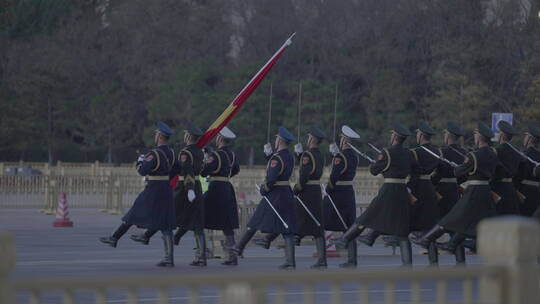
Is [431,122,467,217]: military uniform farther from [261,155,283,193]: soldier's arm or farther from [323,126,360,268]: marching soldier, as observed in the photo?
[261,155,283,193]: soldier's arm

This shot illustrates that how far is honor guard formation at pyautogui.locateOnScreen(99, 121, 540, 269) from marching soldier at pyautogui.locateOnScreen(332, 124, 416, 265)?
1 centimetres

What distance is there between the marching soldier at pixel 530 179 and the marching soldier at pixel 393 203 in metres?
1.74

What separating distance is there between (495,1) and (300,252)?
33987 millimetres

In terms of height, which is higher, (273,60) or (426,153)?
(273,60)

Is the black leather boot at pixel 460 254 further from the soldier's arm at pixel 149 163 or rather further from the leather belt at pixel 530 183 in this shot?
the soldier's arm at pixel 149 163

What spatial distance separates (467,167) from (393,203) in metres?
0.93

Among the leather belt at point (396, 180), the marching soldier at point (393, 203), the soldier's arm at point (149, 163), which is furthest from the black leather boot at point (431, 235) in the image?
the soldier's arm at point (149, 163)

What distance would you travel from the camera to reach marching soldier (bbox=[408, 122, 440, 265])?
15.4 metres

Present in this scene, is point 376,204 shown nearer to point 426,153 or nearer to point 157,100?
point 426,153

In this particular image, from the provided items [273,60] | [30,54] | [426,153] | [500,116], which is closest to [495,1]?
[30,54]

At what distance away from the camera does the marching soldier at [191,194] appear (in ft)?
52.4

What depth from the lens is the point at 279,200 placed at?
50.9ft

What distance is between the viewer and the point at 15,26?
5003cm

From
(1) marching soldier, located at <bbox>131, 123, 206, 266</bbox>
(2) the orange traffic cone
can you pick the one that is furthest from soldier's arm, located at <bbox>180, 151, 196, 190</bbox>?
(2) the orange traffic cone
